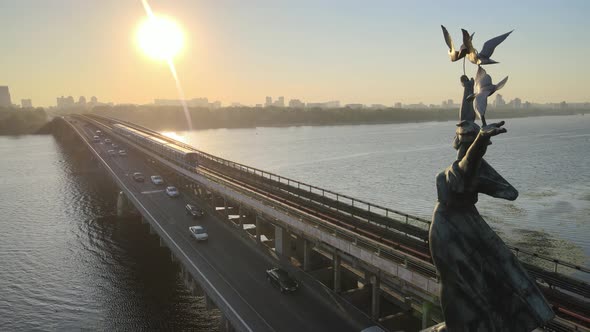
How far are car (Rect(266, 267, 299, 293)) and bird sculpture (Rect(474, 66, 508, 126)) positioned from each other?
23559 millimetres

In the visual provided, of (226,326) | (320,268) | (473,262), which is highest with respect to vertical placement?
(473,262)

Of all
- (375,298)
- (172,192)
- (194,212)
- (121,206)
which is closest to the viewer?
(375,298)

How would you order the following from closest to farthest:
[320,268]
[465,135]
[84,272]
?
[465,135] < [320,268] < [84,272]

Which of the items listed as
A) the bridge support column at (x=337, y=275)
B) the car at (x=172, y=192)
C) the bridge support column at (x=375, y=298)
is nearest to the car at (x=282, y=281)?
the bridge support column at (x=337, y=275)

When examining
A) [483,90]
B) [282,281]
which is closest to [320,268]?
[282,281]

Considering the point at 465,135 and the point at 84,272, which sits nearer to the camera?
the point at 465,135

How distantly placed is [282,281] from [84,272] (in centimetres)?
2773

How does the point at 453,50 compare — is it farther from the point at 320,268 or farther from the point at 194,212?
the point at 194,212

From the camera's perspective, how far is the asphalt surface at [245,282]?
25.5 m

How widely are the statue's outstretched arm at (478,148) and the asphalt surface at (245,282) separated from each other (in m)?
18.7

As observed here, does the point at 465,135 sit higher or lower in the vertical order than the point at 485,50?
lower

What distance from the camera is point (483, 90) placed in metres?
8.37

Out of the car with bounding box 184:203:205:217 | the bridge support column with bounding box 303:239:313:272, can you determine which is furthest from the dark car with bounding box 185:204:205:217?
the bridge support column with bounding box 303:239:313:272

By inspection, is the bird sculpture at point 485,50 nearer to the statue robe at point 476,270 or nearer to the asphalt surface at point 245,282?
the statue robe at point 476,270
